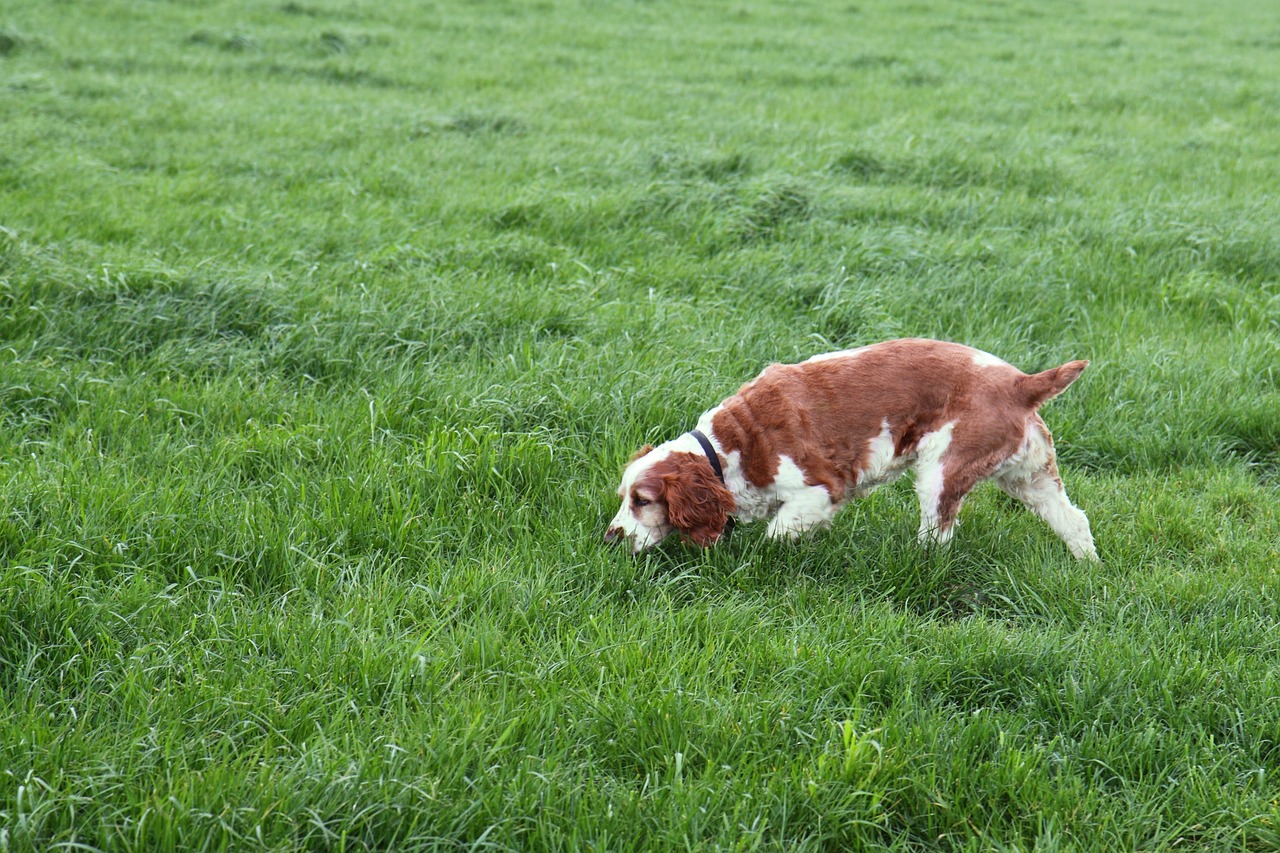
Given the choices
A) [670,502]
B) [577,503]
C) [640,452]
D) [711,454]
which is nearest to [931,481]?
[711,454]

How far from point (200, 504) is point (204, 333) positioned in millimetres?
1778

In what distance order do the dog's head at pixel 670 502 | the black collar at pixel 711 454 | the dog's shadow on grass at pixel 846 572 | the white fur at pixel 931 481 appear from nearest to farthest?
the dog's shadow on grass at pixel 846 572, the dog's head at pixel 670 502, the white fur at pixel 931 481, the black collar at pixel 711 454

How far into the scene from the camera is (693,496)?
3.90 meters

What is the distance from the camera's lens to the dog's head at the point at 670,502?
3.86 meters

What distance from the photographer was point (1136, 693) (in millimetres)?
3053

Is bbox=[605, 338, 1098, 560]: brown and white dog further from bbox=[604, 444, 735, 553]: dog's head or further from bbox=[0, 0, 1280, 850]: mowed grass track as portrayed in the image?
bbox=[0, 0, 1280, 850]: mowed grass track

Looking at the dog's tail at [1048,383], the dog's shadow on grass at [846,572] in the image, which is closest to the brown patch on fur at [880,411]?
the dog's tail at [1048,383]

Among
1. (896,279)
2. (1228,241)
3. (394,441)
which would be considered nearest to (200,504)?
(394,441)

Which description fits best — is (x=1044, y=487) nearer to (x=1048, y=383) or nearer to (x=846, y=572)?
(x=1048, y=383)

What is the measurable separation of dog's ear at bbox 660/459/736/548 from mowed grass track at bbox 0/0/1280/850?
0.32 ft

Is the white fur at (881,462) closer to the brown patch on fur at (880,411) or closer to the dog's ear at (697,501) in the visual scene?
the brown patch on fur at (880,411)

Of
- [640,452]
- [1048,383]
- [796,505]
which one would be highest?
[1048,383]

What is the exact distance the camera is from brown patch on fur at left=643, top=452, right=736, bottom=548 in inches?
152

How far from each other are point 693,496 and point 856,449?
0.68 metres
